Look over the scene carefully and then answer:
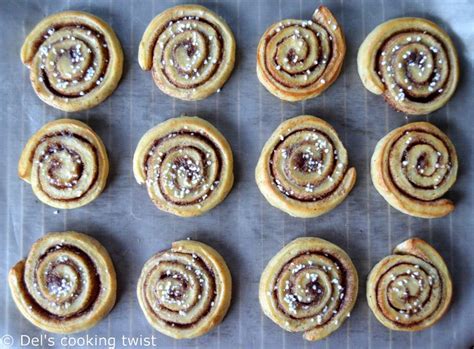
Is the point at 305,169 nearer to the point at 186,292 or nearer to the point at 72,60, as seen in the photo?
the point at 186,292

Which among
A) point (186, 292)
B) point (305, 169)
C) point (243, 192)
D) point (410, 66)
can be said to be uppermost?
point (410, 66)

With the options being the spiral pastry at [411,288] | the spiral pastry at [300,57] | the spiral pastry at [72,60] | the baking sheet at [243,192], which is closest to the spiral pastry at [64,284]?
the baking sheet at [243,192]

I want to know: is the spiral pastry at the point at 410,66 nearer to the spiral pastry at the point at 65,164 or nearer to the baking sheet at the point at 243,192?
the baking sheet at the point at 243,192

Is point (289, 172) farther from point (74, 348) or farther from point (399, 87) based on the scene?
point (74, 348)

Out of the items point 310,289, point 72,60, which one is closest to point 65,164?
point 72,60

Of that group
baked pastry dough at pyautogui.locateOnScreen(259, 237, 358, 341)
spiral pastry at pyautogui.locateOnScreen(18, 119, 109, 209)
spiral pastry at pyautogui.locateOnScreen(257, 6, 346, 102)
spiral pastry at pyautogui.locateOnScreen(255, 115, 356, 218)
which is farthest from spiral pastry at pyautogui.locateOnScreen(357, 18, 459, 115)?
spiral pastry at pyautogui.locateOnScreen(18, 119, 109, 209)
